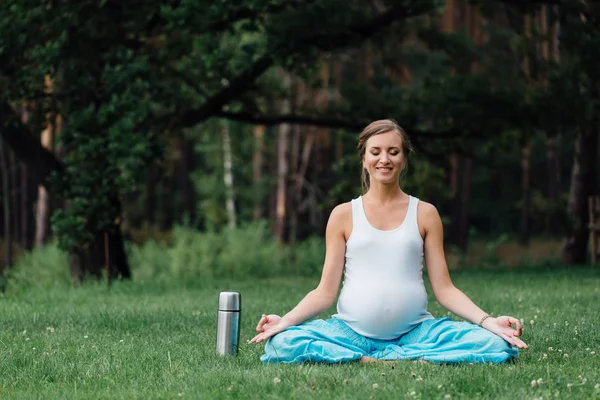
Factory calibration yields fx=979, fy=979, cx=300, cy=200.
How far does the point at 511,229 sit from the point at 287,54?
123ft

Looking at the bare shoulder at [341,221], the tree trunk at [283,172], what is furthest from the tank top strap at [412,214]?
the tree trunk at [283,172]

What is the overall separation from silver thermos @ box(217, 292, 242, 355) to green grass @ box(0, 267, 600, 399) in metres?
0.13

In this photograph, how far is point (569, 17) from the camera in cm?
1630

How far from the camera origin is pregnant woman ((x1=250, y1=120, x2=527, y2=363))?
20.7 ft

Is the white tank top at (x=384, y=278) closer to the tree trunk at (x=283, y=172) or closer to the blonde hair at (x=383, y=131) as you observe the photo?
the blonde hair at (x=383, y=131)

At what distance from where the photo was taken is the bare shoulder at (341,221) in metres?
6.52

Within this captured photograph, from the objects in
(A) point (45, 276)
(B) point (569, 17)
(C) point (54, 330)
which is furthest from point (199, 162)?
(C) point (54, 330)

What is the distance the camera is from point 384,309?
640 cm

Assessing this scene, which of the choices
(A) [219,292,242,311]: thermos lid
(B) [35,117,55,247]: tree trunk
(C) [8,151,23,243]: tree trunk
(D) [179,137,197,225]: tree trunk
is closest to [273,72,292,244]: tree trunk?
(B) [35,117,55,247]: tree trunk

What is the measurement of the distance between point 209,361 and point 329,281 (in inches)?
37.5

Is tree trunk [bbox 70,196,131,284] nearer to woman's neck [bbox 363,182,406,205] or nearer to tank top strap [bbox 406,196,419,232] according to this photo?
woman's neck [bbox 363,182,406,205]

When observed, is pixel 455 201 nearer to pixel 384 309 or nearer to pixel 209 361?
pixel 384 309

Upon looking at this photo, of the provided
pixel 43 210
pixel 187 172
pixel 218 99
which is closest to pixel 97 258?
pixel 218 99

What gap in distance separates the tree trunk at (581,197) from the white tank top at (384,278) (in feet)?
47.0
